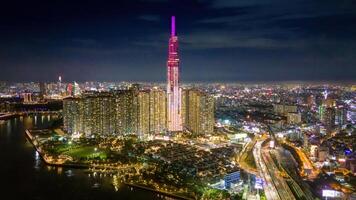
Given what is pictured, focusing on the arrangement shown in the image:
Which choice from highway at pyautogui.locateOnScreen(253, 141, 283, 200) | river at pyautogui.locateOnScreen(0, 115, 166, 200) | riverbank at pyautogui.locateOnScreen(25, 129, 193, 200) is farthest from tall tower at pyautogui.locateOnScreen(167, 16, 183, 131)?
river at pyautogui.locateOnScreen(0, 115, 166, 200)

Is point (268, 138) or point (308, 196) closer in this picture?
point (308, 196)

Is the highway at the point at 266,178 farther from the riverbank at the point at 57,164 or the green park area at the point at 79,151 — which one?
the green park area at the point at 79,151

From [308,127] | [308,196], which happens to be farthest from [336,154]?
[308,127]

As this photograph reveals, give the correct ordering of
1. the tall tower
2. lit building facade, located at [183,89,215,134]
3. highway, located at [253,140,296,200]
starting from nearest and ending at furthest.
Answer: highway, located at [253,140,296,200] → lit building facade, located at [183,89,215,134] → the tall tower

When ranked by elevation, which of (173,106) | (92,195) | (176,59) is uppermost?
(176,59)

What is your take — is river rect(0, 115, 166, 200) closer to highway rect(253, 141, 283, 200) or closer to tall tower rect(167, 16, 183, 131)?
highway rect(253, 141, 283, 200)

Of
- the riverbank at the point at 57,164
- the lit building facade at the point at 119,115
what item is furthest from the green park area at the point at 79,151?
the lit building facade at the point at 119,115

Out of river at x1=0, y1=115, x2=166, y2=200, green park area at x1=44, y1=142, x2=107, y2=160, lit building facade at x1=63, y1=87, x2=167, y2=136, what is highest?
lit building facade at x1=63, y1=87, x2=167, y2=136

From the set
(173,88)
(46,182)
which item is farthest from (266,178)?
(173,88)

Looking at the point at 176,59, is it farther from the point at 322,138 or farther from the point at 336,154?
the point at 336,154
